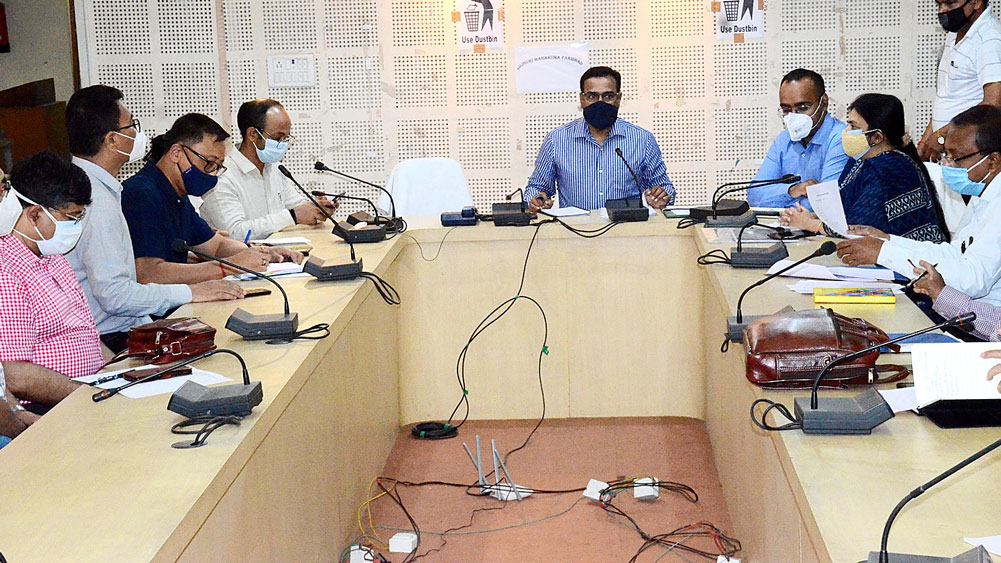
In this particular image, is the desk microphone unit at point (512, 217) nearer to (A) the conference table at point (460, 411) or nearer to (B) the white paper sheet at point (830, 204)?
(A) the conference table at point (460, 411)

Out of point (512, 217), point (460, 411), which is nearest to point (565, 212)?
point (512, 217)

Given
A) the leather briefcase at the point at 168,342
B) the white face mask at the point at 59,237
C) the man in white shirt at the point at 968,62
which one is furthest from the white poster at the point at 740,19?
the leather briefcase at the point at 168,342

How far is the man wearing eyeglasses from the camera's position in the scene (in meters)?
4.52

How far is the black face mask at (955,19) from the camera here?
4.32m

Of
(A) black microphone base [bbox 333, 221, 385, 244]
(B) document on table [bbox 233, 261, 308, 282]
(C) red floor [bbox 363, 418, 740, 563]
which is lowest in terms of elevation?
(C) red floor [bbox 363, 418, 740, 563]

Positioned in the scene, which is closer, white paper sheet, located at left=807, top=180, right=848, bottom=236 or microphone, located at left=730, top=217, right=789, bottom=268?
microphone, located at left=730, top=217, right=789, bottom=268

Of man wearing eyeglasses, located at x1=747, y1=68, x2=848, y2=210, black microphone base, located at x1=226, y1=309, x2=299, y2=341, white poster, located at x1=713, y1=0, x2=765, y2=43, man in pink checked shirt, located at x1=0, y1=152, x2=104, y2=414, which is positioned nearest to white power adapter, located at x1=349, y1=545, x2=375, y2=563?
black microphone base, located at x1=226, y1=309, x2=299, y2=341

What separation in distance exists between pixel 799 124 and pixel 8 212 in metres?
3.30

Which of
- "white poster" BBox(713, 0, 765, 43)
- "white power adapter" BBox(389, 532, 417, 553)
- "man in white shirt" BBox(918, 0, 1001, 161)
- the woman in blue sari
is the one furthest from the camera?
"white poster" BBox(713, 0, 765, 43)

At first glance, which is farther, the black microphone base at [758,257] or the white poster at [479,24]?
the white poster at [479,24]

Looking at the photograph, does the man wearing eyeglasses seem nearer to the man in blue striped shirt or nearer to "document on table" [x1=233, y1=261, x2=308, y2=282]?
the man in blue striped shirt

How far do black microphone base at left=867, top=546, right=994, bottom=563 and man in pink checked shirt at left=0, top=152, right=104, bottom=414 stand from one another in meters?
2.15

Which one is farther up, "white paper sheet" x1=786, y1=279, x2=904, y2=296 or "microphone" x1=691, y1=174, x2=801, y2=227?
"microphone" x1=691, y1=174, x2=801, y2=227

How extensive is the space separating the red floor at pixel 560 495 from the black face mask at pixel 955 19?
82.9 inches
